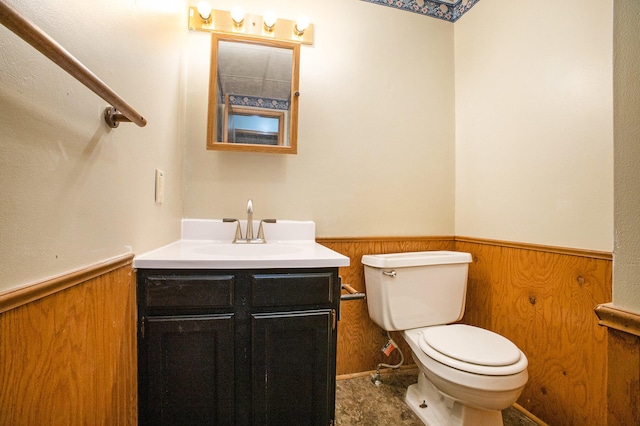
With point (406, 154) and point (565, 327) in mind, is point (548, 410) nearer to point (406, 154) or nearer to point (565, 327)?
point (565, 327)

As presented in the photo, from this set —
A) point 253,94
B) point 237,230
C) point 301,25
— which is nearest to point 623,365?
point 237,230

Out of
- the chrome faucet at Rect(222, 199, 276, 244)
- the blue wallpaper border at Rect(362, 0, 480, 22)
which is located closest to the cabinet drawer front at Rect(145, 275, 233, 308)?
the chrome faucet at Rect(222, 199, 276, 244)

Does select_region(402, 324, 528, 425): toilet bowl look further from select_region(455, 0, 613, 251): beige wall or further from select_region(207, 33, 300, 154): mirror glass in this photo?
select_region(207, 33, 300, 154): mirror glass

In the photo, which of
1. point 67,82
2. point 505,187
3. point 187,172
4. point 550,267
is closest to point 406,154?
point 505,187

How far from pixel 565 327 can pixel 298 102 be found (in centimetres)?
159

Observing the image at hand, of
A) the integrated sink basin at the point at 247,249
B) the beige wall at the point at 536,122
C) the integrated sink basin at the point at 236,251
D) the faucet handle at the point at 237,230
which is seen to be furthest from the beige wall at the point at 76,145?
the beige wall at the point at 536,122

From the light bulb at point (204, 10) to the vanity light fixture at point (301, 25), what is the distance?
0.42 meters

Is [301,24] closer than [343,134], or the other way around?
[301,24]

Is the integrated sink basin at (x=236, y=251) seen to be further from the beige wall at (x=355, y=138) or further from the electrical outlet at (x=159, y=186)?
the electrical outlet at (x=159, y=186)

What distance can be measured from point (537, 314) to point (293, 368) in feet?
3.75

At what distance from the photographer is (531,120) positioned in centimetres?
135

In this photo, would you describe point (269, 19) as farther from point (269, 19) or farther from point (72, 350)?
point (72, 350)

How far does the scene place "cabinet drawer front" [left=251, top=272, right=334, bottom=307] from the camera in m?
0.94

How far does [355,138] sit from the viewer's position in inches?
63.4
